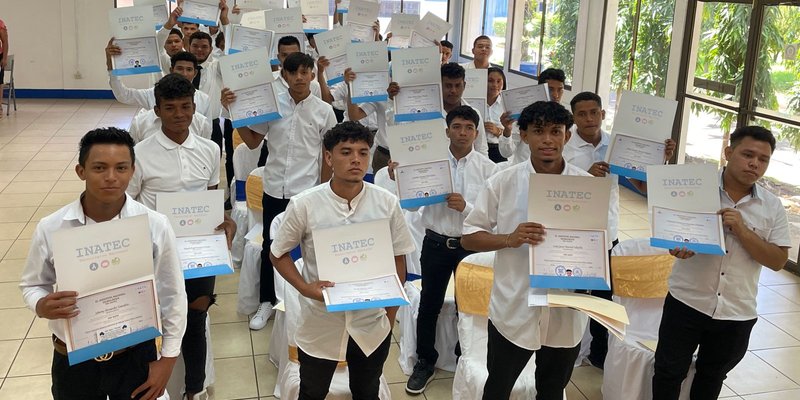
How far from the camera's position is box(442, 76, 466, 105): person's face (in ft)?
15.6

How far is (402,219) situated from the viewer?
2748mm

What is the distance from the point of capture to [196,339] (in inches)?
129

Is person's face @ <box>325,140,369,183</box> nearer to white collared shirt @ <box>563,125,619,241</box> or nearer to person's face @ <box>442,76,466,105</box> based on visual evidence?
white collared shirt @ <box>563,125,619,241</box>

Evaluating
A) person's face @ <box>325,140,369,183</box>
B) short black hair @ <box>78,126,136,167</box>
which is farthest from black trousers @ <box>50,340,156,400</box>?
person's face @ <box>325,140,369,183</box>

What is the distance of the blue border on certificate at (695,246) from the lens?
111 inches

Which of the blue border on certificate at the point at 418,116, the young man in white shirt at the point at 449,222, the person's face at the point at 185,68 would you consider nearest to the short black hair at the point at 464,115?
the young man in white shirt at the point at 449,222

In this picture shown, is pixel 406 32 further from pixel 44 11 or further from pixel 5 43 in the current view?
pixel 44 11

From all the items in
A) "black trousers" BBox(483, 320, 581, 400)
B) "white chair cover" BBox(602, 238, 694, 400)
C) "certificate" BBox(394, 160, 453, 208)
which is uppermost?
"certificate" BBox(394, 160, 453, 208)

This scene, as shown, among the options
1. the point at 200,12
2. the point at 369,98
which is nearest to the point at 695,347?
the point at 369,98

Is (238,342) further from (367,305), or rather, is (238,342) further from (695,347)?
(695,347)

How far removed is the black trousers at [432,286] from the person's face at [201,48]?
3.55m

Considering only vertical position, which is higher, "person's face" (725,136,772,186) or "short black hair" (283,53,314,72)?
"short black hair" (283,53,314,72)

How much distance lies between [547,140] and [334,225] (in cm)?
87

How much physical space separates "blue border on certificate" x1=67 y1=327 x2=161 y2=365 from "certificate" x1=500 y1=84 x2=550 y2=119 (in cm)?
326
